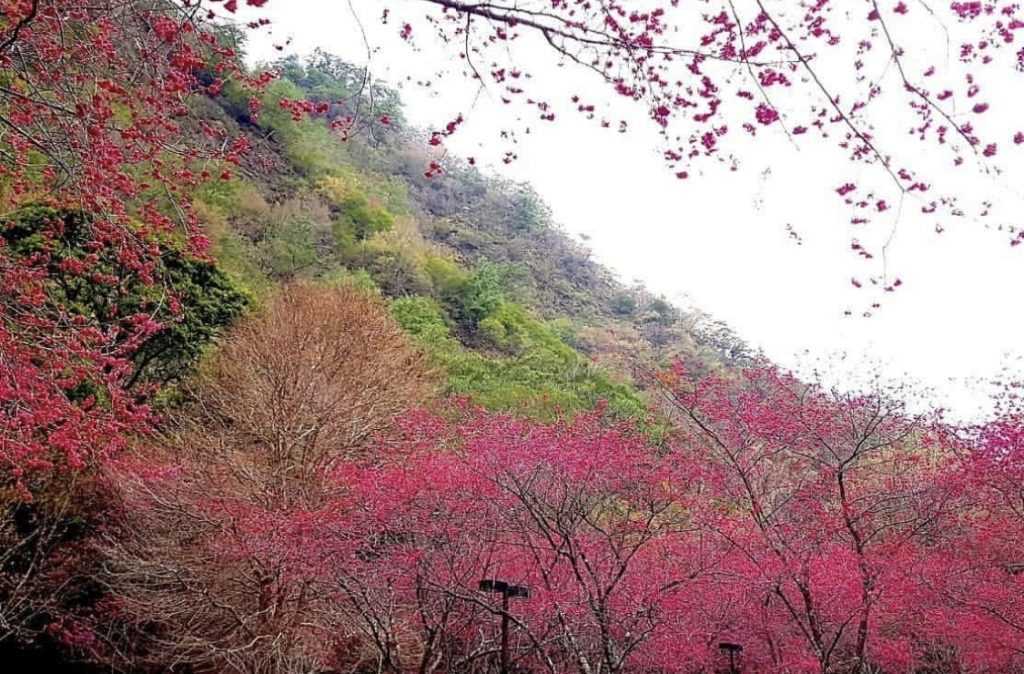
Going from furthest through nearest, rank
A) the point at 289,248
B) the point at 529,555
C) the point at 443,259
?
the point at 443,259 < the point at 289,248 < the point at 529,555

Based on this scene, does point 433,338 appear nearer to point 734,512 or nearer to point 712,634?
point 734,512

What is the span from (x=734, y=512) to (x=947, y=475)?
2.89 m

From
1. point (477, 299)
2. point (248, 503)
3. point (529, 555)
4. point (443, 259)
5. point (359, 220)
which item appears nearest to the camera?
point (529, 555)

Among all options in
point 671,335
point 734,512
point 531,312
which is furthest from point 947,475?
point 671,335

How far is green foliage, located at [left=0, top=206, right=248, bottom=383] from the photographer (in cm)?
1209

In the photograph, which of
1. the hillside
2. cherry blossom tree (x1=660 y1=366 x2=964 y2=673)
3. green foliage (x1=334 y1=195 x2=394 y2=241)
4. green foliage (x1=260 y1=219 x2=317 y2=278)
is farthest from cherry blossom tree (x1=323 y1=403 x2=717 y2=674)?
green foliage (x1=334 y1=195 x2=394 y2=241)

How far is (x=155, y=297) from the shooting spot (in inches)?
488

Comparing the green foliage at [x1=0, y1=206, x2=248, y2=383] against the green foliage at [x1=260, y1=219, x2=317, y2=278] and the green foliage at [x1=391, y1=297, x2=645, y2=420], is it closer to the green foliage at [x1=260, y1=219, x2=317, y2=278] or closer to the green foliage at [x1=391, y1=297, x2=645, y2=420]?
the green foliage at [x1=391, y1=297, x2=645, y2=420]

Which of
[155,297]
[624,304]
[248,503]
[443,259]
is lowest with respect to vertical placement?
[248,503]

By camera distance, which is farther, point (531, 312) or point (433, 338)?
point (531, 312)

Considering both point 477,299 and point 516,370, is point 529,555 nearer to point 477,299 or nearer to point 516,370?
point 516,370

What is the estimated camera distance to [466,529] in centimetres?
902

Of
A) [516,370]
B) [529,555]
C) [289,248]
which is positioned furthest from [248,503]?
[289,248]

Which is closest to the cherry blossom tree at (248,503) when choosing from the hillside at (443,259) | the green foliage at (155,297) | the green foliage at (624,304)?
the green foliage at (155,297)
